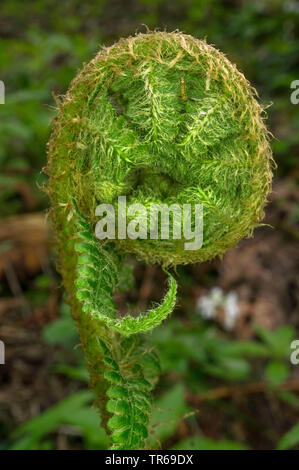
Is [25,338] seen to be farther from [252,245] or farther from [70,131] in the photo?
[70,131]

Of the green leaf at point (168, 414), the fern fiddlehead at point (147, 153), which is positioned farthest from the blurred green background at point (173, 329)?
the fern fiddlehead at point (147, 153)

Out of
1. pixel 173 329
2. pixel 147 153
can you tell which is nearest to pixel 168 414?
pixel 173 329

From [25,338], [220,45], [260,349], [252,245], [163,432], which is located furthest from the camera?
[220,45]

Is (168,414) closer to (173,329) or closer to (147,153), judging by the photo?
(173,329)

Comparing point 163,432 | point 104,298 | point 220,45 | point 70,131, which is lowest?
point 163,432

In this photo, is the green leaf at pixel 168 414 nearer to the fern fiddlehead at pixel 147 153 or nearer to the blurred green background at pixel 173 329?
the blurred green background at pixel 173 329

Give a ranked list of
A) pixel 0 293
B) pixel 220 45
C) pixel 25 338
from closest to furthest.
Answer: pixel 25 338, pixel 0 293, pixel 220 45

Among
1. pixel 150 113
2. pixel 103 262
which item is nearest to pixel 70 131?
pixel 150 113

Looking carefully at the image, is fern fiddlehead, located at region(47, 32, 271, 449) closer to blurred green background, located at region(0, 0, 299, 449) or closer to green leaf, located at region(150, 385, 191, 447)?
blurred green background, located at region(0, 0, 299, 449)
